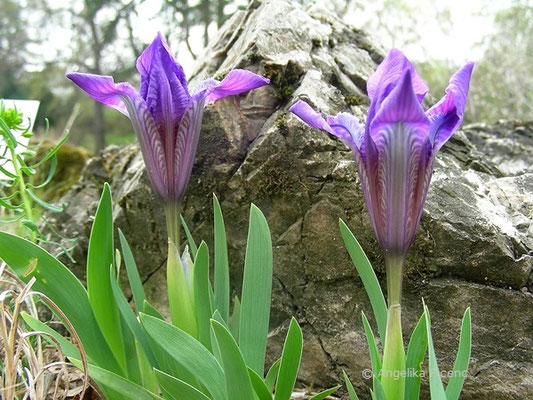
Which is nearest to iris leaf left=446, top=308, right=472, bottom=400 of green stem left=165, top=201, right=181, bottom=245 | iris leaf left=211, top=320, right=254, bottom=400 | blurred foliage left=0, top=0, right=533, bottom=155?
iris leaf left=211, top=320, right=254, bottom=400

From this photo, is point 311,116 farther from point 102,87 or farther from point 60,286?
point 60,286

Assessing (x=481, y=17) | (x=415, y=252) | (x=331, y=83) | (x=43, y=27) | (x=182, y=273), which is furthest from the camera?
(x=43, y=27)

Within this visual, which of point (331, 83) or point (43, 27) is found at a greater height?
point (43, 27)

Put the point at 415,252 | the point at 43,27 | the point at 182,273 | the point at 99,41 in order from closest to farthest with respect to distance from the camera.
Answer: the point at 182,273, the point at 415,252, the point at 99,41, the point at 43,27

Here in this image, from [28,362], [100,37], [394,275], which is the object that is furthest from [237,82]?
[100,37]

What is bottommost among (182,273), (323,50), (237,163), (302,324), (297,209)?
(302,324)

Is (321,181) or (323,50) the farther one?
(323,50)

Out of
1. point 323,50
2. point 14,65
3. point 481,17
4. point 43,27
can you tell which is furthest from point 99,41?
point 323,50

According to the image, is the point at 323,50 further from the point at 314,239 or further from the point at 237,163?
the point at 314,239
